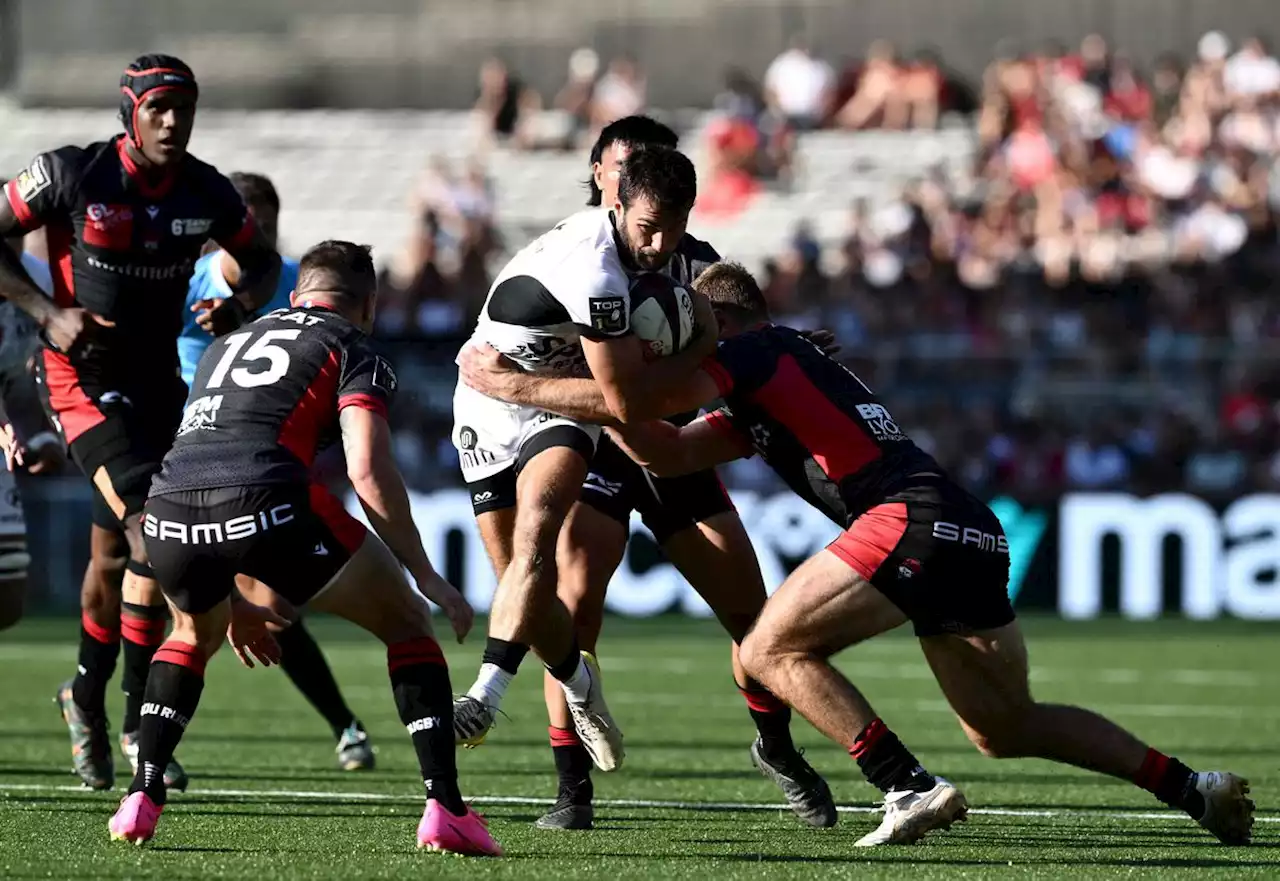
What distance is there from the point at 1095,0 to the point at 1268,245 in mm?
7707

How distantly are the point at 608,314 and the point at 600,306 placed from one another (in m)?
0.04

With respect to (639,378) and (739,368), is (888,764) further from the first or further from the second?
(639,378)

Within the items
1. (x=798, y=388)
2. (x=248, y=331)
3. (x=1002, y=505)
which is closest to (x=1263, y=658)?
(x=1002, y=505)

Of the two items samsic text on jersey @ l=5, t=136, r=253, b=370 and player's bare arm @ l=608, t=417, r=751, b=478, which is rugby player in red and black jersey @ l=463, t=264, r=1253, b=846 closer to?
player's bare arm @ l=608, t=417, r=751, b=478

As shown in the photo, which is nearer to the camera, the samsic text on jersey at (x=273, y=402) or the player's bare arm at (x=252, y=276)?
the samsic text on jersey at (x=273, y=402)

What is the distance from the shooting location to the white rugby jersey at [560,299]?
22.8 feet

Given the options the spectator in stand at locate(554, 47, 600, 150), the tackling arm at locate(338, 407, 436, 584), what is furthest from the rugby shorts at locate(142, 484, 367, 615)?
the spectator in stand at locate(554, 47, 600, 150)

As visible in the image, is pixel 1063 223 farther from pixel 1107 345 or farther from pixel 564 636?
pixel 564 636

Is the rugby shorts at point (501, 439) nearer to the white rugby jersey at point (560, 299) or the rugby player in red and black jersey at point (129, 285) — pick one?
the white rugby jersey at point (560, 299)

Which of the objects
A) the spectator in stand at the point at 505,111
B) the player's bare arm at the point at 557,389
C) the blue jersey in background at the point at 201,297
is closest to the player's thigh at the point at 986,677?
the player's bare arm at the point at 557,389

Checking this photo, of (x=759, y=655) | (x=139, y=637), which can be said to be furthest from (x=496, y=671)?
(x=139, y=637)

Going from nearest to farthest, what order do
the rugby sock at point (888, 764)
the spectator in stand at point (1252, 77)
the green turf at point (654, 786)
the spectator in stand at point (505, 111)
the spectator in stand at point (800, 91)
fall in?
the green turf at point (654, 786) → the rugby sock at point (888, 764) → the spectator in stand at point (1252, 77) → the spectator in stand at point (800, 91) → the spectator in stand at point (505, 111)

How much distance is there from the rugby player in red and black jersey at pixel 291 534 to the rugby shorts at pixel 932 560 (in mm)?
1381

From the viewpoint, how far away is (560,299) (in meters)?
7.02
